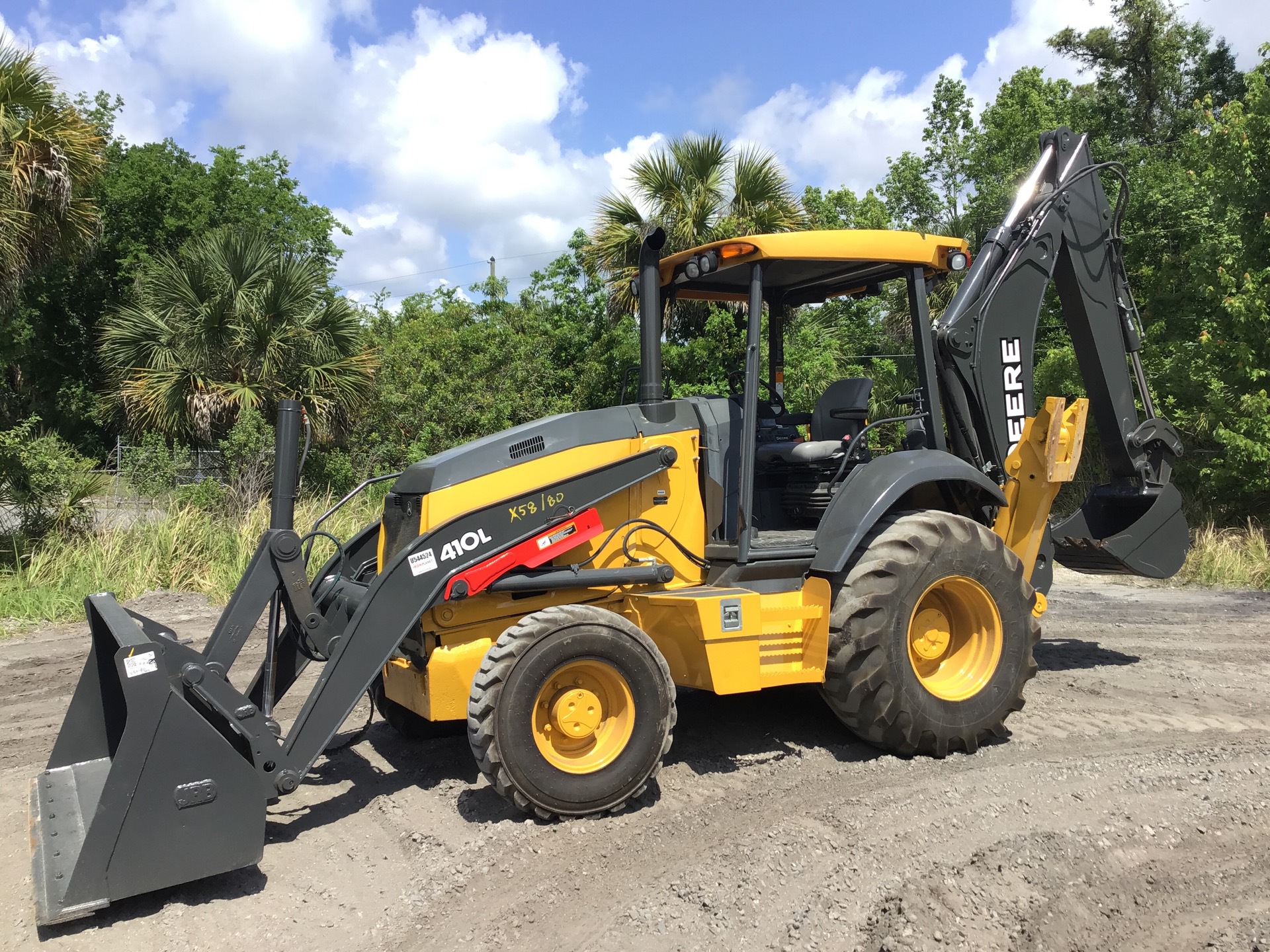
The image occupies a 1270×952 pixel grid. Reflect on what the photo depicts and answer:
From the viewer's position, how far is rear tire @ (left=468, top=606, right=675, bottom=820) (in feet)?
14.0

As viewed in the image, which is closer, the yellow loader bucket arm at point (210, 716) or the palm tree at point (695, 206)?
the yellow loader bucket arm at point (210, 716)

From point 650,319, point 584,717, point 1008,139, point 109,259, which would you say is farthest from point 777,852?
point 109,259

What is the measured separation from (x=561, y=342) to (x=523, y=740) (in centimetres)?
1293

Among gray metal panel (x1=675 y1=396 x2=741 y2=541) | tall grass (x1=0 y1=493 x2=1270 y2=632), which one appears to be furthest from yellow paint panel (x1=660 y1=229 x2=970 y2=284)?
tall grass (x1=0 y1=493 x2=1270 y2=632)

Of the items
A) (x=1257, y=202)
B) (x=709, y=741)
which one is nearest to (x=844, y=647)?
(x=709, y=741)

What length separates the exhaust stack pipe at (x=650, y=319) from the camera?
4875mm

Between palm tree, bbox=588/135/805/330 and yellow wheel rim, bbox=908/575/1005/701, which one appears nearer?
yellow wheel rim, bbox=908/575/1005/701

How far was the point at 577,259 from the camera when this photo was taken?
16.6m

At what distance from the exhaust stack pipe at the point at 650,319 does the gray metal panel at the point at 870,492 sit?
1.13m

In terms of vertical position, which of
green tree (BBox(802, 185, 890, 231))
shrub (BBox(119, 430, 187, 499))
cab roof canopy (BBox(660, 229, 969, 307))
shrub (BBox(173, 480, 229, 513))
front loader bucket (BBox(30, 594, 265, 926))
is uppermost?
green tree (BBox(802, 185, 890, 231))

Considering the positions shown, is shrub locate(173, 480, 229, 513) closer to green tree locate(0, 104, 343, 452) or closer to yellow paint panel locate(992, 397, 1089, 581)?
yellow paint panel locate(992, 397, 1089, 581)

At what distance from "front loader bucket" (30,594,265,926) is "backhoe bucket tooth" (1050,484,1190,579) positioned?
18.3ft

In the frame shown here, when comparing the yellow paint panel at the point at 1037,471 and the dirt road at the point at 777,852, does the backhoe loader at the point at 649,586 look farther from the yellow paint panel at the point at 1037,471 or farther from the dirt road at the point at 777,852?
the dirt road at the point at 777,852

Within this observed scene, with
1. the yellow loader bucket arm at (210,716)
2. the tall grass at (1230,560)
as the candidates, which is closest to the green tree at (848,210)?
the tall grass at (1230,560)
